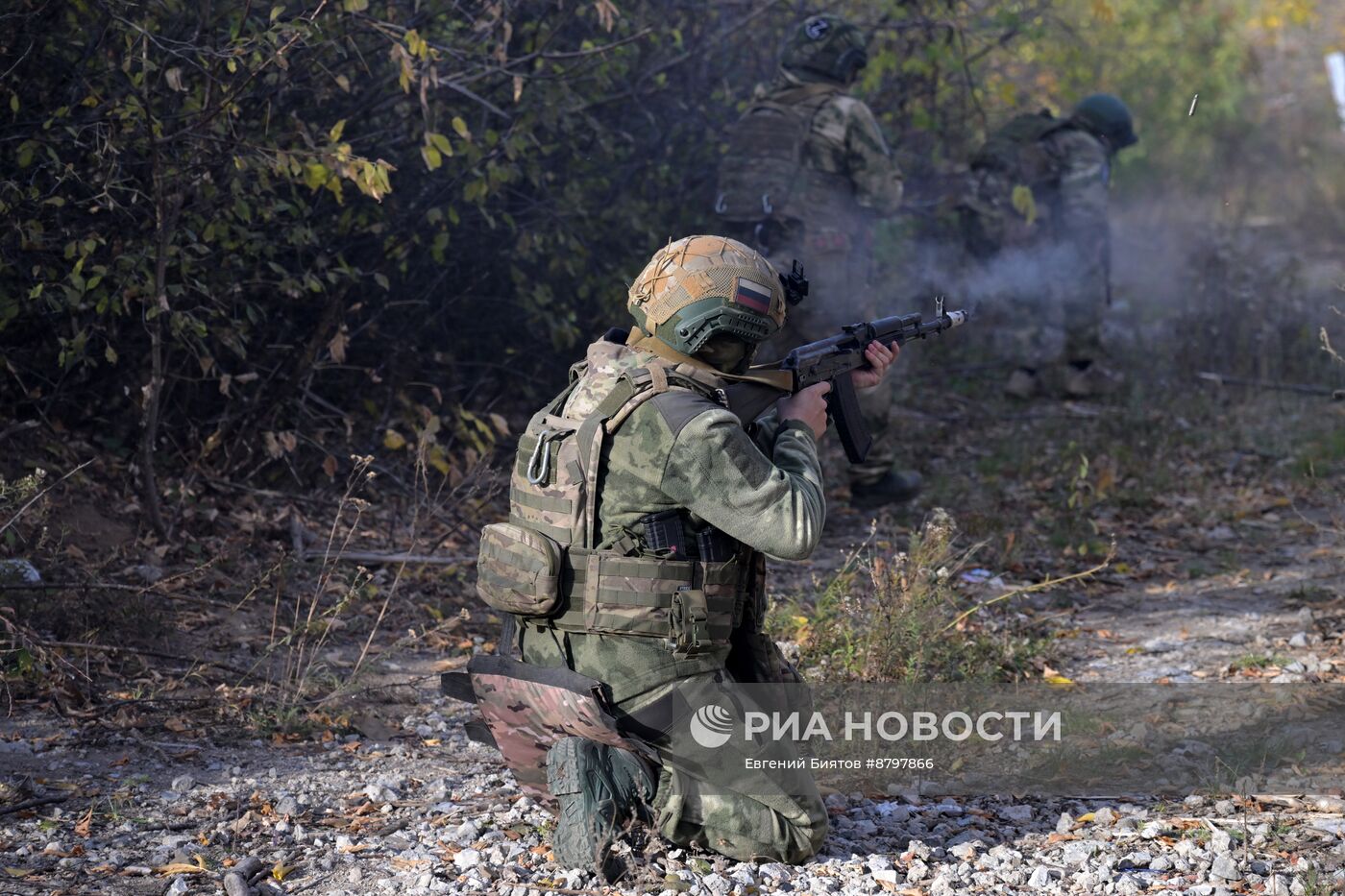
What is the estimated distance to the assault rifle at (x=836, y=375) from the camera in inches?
136

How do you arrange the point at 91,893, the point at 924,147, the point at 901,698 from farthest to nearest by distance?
the point at 924,147 → the point at 901,698 → the point at 91,893

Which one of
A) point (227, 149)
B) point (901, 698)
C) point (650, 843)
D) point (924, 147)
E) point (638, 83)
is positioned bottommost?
point (650, 843)

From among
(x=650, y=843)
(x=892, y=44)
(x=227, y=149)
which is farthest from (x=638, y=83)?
(x=650, y=843)

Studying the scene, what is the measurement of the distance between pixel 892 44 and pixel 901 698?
5855 millimetres

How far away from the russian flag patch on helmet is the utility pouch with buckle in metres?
0.68

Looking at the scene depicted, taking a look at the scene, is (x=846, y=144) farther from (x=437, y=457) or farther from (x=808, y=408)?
(x=808, y=408)

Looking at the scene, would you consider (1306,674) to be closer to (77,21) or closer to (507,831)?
(507,831)

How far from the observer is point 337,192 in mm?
4996

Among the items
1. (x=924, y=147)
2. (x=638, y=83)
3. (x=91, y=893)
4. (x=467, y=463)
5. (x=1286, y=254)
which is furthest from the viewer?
(x=1286, y=254)

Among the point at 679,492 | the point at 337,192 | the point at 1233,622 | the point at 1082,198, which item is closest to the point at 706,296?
the point at 679,492

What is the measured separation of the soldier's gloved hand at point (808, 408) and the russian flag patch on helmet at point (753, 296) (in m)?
0.35

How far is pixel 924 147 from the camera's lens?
10758 millimetres

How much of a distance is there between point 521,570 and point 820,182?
4346 mm
